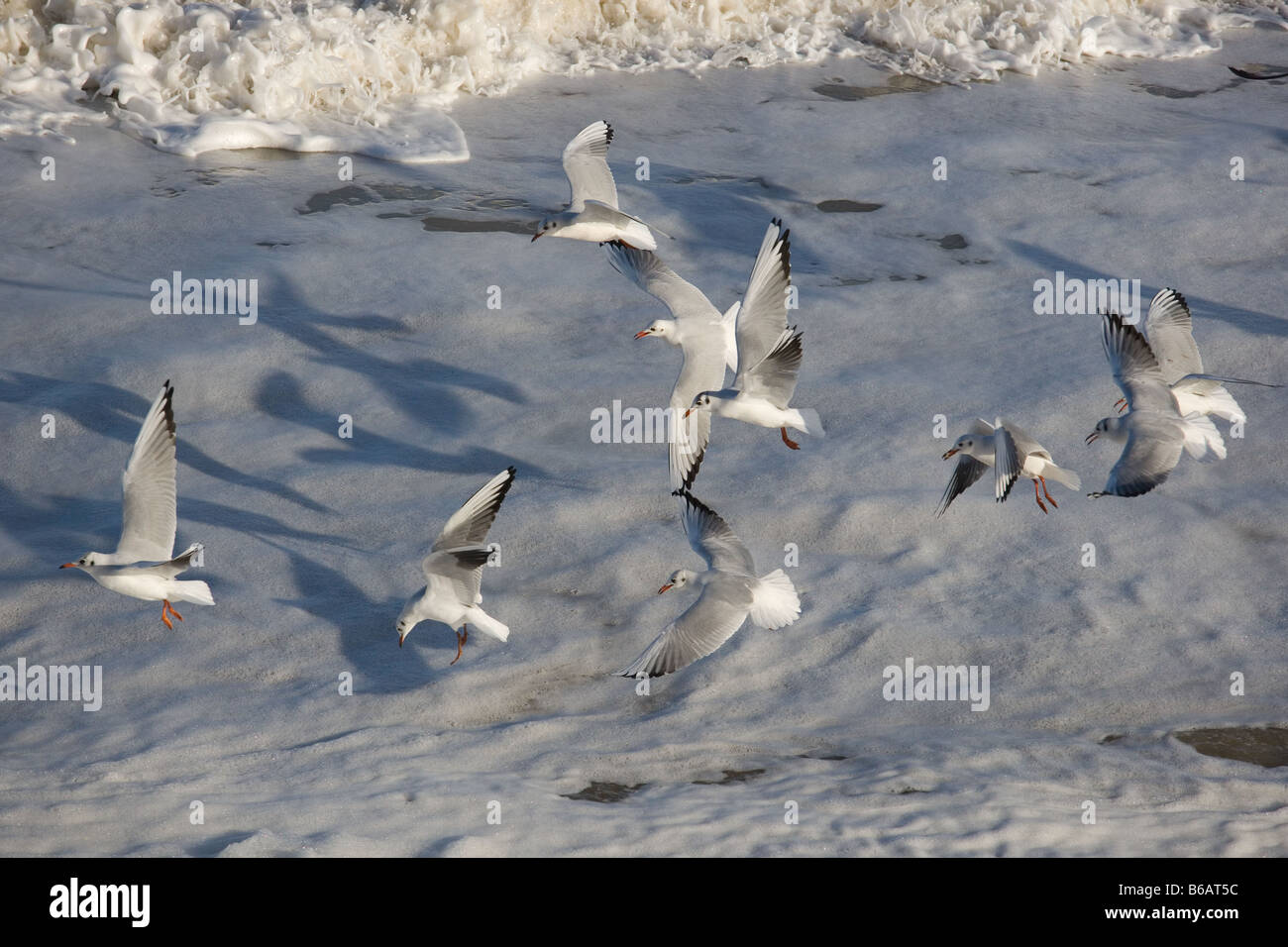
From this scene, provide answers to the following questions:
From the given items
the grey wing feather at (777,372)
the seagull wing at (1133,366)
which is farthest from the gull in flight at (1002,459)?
the grey wing feather at (777,372)

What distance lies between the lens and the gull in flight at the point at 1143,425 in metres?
5.49

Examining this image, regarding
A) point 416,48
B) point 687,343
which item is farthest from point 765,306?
point 416,48

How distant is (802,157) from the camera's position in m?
10.5

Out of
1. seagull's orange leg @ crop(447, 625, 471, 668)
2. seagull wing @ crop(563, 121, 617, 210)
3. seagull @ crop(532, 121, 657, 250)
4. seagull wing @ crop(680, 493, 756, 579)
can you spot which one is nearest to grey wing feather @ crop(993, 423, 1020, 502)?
seagull wing @ crop(680, 493, 756, 579)

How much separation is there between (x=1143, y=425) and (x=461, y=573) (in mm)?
3077

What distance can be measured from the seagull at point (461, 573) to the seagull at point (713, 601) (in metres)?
0.82

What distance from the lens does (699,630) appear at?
535cm

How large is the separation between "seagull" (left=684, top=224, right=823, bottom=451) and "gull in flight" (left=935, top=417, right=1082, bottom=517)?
27.8 inches

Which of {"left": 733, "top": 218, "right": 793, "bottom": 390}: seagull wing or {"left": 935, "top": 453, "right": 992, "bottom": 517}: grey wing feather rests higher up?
{"left": 733, "top": 218, "right": 793, "bottom": 390}: seagull wing

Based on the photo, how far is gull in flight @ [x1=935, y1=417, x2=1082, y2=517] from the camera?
557 cm

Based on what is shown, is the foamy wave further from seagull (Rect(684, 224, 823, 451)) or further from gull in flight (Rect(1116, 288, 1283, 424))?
gull in flight (Rect(1116, 288, 1283, 424))

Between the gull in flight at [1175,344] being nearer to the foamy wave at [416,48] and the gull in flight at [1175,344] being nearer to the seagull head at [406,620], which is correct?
the seagull head at [406,620]

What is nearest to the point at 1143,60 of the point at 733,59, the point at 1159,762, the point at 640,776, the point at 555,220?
the point at 733,59

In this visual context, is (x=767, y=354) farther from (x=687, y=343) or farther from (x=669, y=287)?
(x=669, y=287)
